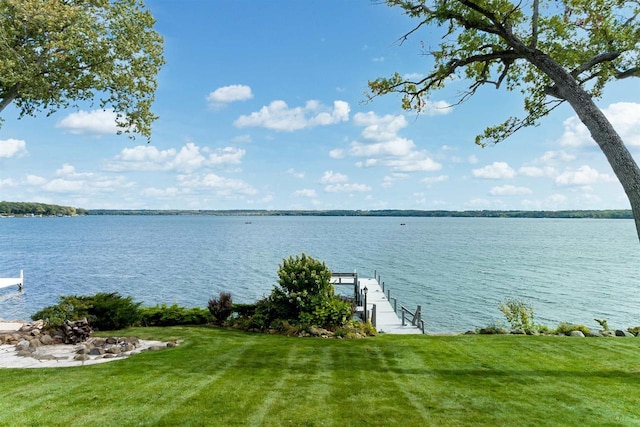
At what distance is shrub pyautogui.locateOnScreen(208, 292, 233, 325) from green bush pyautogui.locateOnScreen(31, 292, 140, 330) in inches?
99.0

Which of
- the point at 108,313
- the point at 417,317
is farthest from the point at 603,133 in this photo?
the point at 417,317

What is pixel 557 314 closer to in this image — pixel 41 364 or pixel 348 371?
pixel 348 371

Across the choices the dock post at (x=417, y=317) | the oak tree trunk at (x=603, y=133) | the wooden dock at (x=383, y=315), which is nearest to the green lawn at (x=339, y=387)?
the oak tree trunk at (x=603, y=133)

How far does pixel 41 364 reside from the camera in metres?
8.79

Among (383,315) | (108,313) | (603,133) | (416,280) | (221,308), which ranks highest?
(603,133)

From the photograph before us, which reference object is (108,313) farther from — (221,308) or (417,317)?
(417,317)

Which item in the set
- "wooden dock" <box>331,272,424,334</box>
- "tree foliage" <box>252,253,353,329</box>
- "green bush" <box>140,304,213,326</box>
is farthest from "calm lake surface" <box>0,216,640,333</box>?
"green bush" <box>140,304,213,326</box>

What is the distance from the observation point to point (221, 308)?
14875 millimetres

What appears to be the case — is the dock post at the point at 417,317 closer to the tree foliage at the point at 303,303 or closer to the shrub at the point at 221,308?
the tree foliage at the point at 303,303

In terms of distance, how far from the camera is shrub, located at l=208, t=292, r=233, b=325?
14883mm

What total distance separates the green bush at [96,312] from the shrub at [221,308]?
2515 millimetres

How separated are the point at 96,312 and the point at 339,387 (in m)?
9.35

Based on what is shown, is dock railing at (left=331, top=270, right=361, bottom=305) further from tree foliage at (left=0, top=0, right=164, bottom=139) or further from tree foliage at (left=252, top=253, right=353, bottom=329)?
tree foliage at (left=0, top=0, right=164, bottom=139)

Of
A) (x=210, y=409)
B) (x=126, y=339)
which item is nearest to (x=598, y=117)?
(x=210, y=409)
